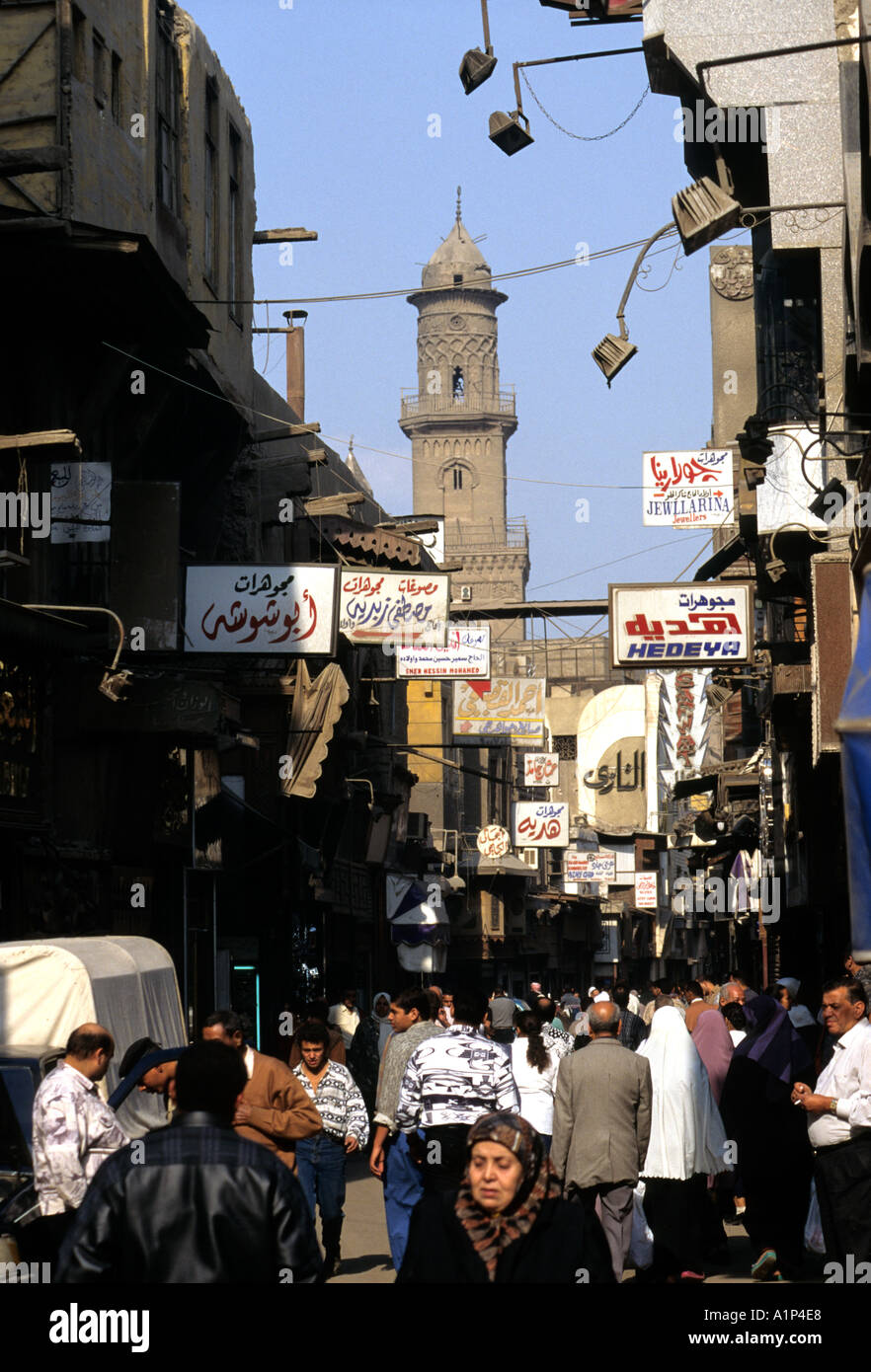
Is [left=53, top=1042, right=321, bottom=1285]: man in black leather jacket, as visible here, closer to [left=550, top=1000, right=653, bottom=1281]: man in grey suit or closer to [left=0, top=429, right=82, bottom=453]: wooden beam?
[left=550, top=1000, right=653, bottom=1281]: man in grey suit

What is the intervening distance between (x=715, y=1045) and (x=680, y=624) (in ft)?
23.2

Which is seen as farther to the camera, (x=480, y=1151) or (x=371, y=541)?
(x=371, y=541)

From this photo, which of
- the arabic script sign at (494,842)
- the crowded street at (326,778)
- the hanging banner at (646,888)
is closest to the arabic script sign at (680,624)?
the crowded street at (326,778)

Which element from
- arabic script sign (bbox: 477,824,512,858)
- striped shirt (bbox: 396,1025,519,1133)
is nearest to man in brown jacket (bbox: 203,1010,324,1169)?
striped shirt (bbox: 396,1025,519,1133)

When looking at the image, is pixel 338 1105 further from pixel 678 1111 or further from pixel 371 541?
pixel 371 541

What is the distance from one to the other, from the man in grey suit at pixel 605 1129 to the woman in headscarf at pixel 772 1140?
1.48 m

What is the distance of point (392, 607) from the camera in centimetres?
2484

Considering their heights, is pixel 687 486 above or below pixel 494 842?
above

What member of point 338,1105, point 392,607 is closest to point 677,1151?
point 338,1105

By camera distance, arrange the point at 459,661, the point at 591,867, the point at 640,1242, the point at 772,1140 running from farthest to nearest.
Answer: the point at 591,867
the point at 459,661
the point at 772,1140
the point at 640,1242

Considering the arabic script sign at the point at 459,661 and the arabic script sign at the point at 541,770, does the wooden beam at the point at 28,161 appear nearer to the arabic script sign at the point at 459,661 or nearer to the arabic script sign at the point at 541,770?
the arabic script sign at the point at 459,661

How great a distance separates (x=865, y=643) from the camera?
335 inches

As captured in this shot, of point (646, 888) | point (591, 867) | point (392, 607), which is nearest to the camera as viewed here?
point (392, 607)
